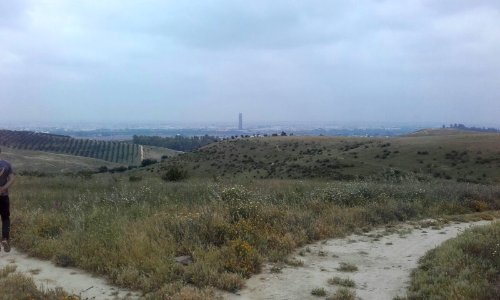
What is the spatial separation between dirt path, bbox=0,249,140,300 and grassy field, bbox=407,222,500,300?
3.95 m

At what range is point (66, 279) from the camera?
6.82 metres

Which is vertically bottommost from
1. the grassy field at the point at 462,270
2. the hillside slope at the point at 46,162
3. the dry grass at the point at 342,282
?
the hillside slope at the point at 46,162

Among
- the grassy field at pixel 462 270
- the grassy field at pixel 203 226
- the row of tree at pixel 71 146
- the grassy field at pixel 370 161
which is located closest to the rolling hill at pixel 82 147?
the row of tree at pixel 71 146

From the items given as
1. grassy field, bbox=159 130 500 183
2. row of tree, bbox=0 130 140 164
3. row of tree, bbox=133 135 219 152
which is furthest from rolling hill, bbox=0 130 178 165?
grassy field, bbox=159 130 500 183

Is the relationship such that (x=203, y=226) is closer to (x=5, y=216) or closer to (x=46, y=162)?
(x=5, y=216)

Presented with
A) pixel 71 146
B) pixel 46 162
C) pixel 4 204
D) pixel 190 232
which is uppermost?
pixel 4 204

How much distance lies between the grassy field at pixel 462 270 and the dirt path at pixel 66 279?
156 inches

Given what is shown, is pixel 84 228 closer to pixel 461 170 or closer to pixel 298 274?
pixel 298 274

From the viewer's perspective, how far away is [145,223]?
8586 millimetres

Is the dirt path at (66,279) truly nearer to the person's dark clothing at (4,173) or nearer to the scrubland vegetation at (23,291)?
the scrubland vegetation at (23,291)

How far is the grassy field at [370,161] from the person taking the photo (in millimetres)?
38250

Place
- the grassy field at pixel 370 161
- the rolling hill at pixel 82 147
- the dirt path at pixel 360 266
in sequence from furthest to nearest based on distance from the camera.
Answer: the rolling hill at pixel 82 147
the grassy field at pixel 370 161
the dirt path at pixel 360 266

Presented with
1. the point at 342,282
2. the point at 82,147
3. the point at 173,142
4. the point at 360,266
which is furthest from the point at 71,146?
the point at 342,282

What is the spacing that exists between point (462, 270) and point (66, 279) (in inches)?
231
